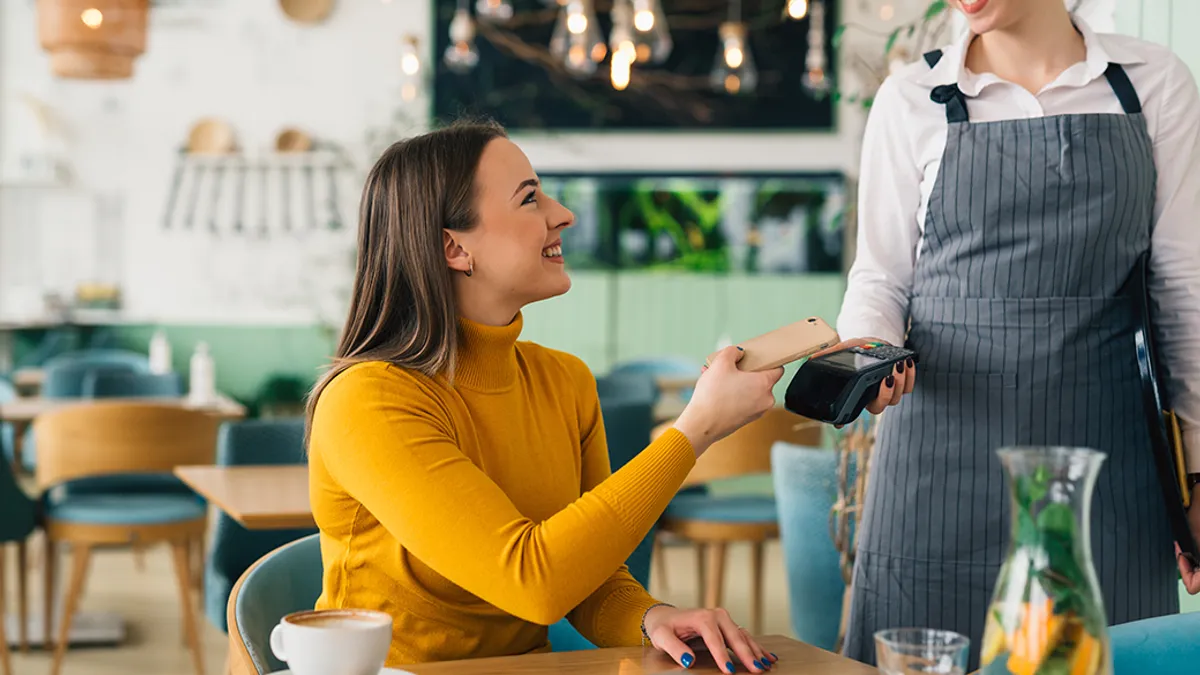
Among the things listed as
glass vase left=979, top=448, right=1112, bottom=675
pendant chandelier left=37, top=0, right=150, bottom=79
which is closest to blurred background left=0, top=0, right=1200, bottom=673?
pendant chandelier left=37, top=0, right=150, bottom=79

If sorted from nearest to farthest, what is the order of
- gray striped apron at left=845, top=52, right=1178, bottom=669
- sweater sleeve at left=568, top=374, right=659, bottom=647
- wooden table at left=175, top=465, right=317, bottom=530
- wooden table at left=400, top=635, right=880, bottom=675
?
wooden table at left=400, top=635, right=880, bottom=675 < sweater sleeve at left=568, top=374, right=659, bottom=647 < gray striped apron at left=845, top=52, right=1178, bottom=669 < wooden table at left=175, top=465, right=317, bottom=530

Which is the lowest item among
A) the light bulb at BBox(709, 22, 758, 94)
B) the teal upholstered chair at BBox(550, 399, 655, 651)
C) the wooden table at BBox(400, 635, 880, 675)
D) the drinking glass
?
the teal upholstered chair at BBox(550, 399, 655, 651)

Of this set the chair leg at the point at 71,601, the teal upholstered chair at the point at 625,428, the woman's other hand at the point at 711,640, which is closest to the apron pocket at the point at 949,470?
the woman's other hand at the point at 711,640

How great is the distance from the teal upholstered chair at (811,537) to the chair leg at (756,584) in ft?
3.30

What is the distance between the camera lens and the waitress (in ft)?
5.25

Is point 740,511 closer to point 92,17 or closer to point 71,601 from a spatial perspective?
point 71,601

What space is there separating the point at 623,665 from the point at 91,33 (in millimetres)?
3494

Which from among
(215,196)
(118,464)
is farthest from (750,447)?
(215,196)

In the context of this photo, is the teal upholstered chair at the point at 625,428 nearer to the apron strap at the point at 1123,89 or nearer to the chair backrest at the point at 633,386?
the chair backrest at the point at 633,386

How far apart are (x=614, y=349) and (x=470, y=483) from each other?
6.26 m

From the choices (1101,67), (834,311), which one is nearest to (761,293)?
(834,311)

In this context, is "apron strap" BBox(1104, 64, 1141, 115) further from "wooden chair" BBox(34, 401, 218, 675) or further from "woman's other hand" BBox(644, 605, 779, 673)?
"wooden chair" BBox(34, 401, 218, 675)

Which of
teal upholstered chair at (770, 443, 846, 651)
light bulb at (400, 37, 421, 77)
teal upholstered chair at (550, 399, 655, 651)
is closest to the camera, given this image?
teal upholstered chair at (770, 443, 846, 651)

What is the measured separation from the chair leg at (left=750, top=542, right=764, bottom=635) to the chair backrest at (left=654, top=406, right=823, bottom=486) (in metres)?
0.29
